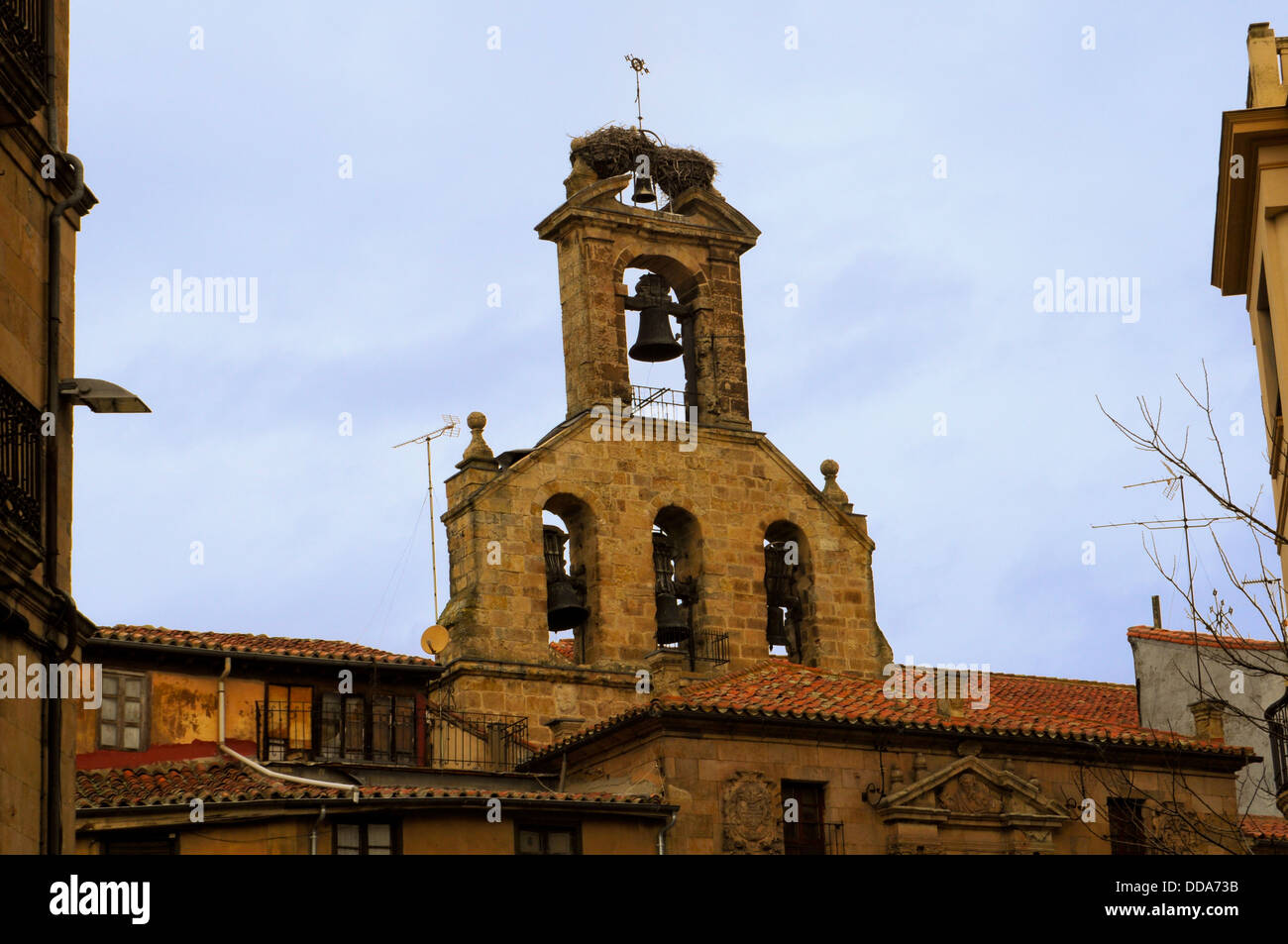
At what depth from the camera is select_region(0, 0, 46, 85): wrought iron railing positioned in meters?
17.5

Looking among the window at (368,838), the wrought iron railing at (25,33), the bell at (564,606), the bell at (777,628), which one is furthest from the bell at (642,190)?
the wrought iron railing at (25,33)

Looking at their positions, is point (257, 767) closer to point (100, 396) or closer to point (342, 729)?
point (342, 729)

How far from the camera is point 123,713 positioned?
30922mm

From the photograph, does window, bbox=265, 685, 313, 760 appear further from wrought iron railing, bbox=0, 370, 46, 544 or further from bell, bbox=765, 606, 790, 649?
wrought iron railing, bbox=0, 370, 46, 544

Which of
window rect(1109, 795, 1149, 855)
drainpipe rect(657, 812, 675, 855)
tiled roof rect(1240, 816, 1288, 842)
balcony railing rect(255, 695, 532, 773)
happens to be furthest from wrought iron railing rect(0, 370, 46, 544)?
window rect(1109, 795, 1149, 855)

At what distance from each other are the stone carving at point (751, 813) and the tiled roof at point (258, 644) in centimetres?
473

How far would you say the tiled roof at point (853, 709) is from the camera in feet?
104

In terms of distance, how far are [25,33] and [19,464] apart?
132 inches

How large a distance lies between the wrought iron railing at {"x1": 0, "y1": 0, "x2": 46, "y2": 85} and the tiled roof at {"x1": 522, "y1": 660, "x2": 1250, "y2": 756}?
568 inches

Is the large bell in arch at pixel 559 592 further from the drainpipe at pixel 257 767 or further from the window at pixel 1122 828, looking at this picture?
the window at pixel 1122 828

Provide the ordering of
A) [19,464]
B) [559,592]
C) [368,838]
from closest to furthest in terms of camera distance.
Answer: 1. [19,464]
2. [368,838]
3. [559,592]

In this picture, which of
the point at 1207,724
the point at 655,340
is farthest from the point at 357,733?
the point at 1207,724
